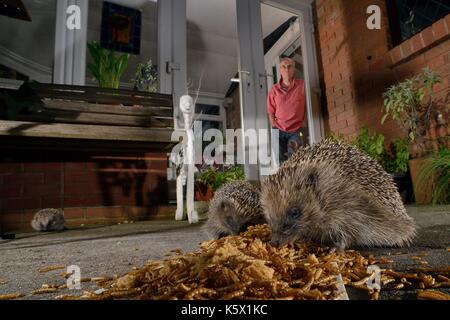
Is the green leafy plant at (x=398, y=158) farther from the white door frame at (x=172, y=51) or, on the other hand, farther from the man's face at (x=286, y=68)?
the white door frame at (x=172, y=51)

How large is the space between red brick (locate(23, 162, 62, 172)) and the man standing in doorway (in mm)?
3187

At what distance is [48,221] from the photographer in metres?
3.15

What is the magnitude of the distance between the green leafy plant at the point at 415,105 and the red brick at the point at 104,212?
12.5 ft

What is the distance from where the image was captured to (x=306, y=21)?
5.95 metres

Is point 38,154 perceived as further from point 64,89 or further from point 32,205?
point 64,89

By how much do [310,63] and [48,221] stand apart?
5.12 metres

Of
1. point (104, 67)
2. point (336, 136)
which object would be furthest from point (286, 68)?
point (104, 67)

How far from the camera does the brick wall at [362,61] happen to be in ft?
12.6

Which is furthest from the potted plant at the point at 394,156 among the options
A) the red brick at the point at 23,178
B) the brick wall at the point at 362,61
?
the red brick at the point at 23,178

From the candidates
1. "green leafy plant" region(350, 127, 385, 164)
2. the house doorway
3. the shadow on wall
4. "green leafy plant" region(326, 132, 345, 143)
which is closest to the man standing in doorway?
the house doorway

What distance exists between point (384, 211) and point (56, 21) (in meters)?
4.43
